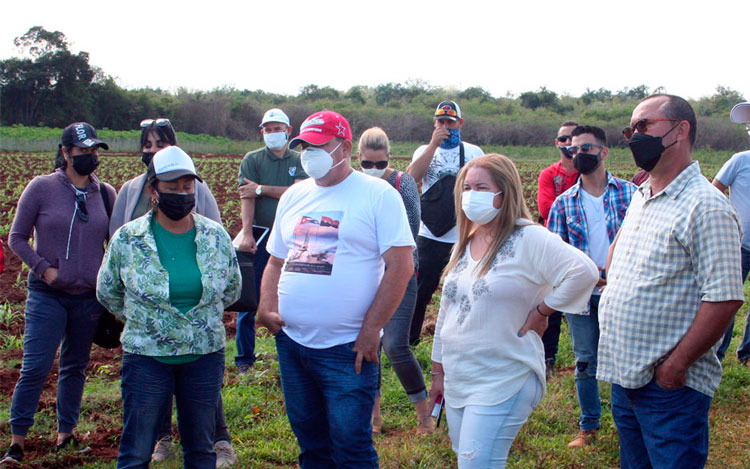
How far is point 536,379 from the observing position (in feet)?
9.78

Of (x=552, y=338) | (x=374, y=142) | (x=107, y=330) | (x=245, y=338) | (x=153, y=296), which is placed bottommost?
(x=245, y=338)

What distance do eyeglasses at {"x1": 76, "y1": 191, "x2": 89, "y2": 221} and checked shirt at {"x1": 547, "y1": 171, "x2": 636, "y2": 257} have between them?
10.7 feet

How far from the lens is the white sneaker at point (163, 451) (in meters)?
4.23

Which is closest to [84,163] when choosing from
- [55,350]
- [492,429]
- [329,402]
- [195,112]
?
[55,350]

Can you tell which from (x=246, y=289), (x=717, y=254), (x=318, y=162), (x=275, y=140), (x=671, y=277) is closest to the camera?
(x=717, y=254)

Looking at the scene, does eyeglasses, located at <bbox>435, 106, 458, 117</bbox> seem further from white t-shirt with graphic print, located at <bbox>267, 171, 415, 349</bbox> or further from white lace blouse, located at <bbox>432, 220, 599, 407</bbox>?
white lace blouse, located at <bbox>432, 220, 599, 407</bbox>

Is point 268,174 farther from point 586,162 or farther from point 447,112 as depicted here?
point 586,162

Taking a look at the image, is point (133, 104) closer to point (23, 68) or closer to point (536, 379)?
point (23, 68)

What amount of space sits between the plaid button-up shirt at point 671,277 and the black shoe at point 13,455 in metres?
3.61

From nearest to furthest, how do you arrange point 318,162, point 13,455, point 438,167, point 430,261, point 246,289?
point 318,162
point 246,289
point 13,455
point 438,167
point 430,261

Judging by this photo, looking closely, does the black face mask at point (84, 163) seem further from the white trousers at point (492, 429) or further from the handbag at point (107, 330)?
the white trousers at point (492, 429)

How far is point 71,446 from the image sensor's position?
4363 mm

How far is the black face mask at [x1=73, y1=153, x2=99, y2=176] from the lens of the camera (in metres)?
4.32

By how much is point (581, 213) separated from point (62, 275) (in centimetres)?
354
